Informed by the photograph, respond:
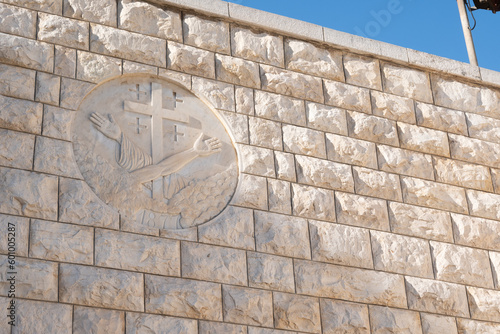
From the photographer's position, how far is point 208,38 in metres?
7.86

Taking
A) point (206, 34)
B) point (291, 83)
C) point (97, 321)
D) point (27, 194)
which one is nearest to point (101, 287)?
point (97, 321)

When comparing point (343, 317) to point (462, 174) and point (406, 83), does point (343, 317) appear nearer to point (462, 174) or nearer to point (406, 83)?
point (462, 174)

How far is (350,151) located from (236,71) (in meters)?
1.18

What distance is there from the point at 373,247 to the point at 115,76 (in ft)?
8.14

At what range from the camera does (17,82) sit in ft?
22.3

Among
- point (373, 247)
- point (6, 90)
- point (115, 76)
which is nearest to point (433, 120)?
point (373, 247)

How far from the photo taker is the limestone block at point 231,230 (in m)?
6.98

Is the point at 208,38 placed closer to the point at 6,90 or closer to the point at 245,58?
the point at 245,58

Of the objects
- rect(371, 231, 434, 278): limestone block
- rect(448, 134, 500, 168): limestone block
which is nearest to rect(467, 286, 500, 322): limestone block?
rect(371, 231, 434, 278): limestone block

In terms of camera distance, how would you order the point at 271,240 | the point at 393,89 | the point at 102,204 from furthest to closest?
1. the point at 393,89
2. the point at 271,240
3. the point at 102,204

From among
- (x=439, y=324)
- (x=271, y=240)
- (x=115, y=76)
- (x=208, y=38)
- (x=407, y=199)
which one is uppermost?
(x=208, y=38)

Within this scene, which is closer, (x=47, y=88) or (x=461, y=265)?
(x=47, y=88)

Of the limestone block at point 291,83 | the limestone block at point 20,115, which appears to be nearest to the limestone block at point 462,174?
the limestone block at point 291,83

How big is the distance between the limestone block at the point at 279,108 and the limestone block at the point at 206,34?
51cm
